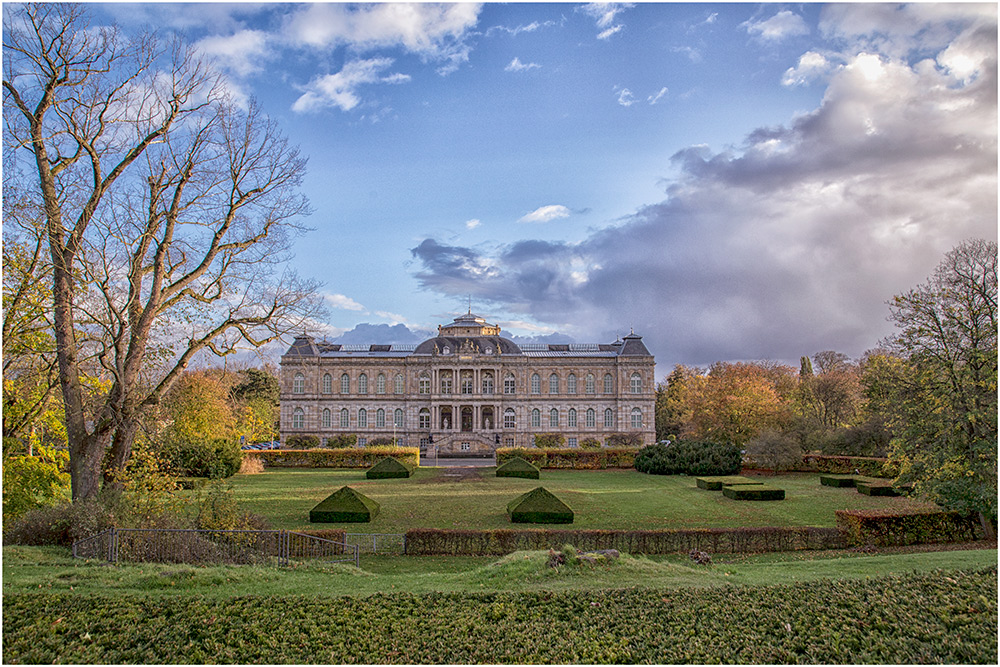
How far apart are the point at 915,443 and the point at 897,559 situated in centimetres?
594

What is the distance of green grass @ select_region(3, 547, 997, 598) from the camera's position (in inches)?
404

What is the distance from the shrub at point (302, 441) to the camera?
6212cm

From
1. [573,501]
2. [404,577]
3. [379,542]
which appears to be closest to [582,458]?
[573,501]

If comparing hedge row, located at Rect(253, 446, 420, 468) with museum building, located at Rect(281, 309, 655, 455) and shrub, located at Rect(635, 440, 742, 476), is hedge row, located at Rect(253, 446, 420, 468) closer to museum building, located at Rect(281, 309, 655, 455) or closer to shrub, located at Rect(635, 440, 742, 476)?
shrub, located at Rect(635, 440, 742, 476)

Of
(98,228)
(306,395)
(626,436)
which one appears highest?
(98,228)

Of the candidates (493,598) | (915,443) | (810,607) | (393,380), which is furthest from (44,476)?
(393,380)

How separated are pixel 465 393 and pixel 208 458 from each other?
3399 cm

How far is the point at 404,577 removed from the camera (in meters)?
12.0

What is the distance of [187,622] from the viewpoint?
349 inches

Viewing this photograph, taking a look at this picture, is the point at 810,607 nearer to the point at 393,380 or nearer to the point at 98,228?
the point at 98,228

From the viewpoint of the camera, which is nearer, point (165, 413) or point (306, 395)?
point (165, 413)

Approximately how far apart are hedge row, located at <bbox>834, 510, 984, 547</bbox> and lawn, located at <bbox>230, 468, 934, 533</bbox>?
282cm

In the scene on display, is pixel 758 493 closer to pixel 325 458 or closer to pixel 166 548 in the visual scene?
pixel 166 548

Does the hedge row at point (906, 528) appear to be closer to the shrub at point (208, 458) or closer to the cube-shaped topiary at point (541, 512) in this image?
the cube-shaped topiary at point (541, 512)
